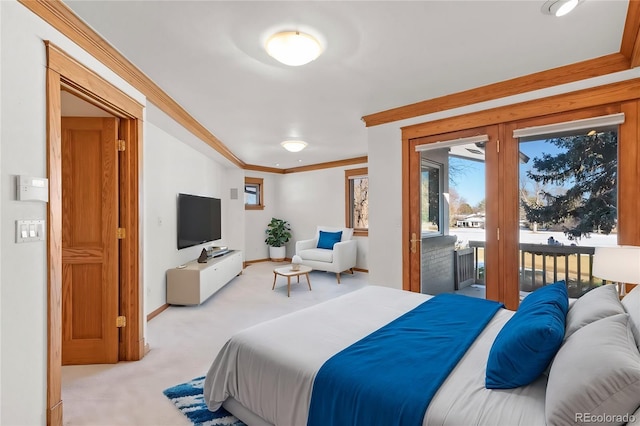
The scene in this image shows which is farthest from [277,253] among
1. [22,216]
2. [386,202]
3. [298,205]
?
[22,216]

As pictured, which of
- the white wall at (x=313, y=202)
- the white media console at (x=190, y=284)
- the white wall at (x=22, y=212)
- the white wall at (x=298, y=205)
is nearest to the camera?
the white wall at (x=22, y=212)

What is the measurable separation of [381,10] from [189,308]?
4.01 metres

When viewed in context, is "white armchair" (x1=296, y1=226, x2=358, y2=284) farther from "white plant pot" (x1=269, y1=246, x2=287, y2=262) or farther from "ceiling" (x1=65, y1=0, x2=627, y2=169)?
"ceiling" (x1=65, y1=0, x2=627, y2=169)

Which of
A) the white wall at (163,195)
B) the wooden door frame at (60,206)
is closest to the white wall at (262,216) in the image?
the white wall at (163,195)

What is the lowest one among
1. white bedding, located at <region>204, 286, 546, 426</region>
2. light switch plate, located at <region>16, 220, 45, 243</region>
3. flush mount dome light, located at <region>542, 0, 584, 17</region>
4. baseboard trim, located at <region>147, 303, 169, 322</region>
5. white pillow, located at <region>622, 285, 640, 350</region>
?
baseboard trim, located at <region>147, 303, 169, 322</region>

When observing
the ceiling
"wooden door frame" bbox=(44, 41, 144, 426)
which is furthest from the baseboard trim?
the ceiling

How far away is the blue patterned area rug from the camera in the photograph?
192cm

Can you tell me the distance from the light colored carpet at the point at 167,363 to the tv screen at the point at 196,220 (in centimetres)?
97

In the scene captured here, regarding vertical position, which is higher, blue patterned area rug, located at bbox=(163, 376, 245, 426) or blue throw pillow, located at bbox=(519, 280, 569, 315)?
blue throw pillow, located at bbox=(519, 280, 569, 315)

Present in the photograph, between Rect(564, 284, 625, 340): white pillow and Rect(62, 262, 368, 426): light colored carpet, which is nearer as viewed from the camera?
Rect(564, 284, 625, 340): white pillow

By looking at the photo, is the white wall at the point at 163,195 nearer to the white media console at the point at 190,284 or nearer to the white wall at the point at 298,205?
the white media console at the point at 190,284

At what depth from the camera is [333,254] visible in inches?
233

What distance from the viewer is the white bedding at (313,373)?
114cm

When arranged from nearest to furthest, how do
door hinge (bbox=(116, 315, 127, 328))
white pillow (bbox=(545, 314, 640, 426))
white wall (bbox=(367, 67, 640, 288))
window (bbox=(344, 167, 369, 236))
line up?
white pillow (bbox=(545, 314, 640, 426))
door hinge (bbox=(116, 315, 127, 328))
white wall (bbox=(367, 67, 640, 288))
window (bbox=(344, 167, 369, 236))
